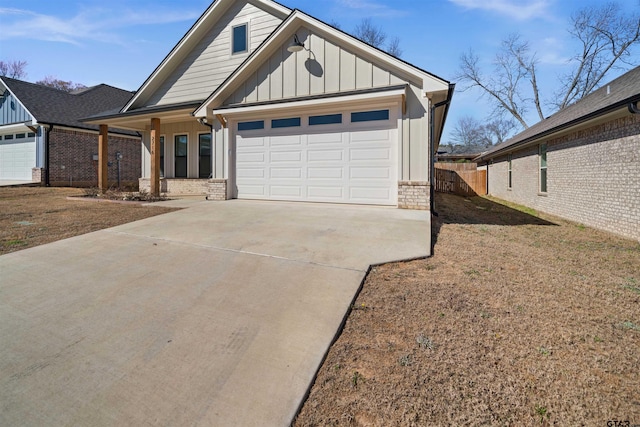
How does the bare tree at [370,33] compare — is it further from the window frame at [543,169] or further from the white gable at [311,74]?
the white gable at [311,74]

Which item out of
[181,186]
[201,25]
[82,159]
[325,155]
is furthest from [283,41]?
[82,159]

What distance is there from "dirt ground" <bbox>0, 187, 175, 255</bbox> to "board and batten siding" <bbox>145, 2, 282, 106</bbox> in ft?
19.1

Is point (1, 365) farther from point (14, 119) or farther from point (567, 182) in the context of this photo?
point (14, 119)

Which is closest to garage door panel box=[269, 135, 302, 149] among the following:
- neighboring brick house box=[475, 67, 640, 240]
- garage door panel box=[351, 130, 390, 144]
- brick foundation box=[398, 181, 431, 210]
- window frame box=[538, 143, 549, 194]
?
garage door panel box=[351, 130, 390, 144]

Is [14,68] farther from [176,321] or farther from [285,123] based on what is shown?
[176,321]

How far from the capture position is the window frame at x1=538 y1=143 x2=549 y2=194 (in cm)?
1181

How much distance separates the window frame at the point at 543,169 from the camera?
11.8m

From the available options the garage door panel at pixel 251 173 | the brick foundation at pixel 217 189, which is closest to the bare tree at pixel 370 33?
the garage door panel at pixel 251 173

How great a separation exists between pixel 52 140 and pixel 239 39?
1369 centimetres

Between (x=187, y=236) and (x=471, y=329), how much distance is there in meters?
4.61

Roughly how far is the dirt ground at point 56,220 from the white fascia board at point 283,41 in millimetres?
4117

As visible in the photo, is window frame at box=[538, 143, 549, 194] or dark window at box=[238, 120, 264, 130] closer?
dark window at box=[238, 120, 264, 130]

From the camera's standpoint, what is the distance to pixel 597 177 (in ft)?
27.7

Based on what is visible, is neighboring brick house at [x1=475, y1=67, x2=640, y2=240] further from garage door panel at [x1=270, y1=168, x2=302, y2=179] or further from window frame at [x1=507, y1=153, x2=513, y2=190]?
garage door panel at [x1=270, y1=168, x2=302, y2=179]
